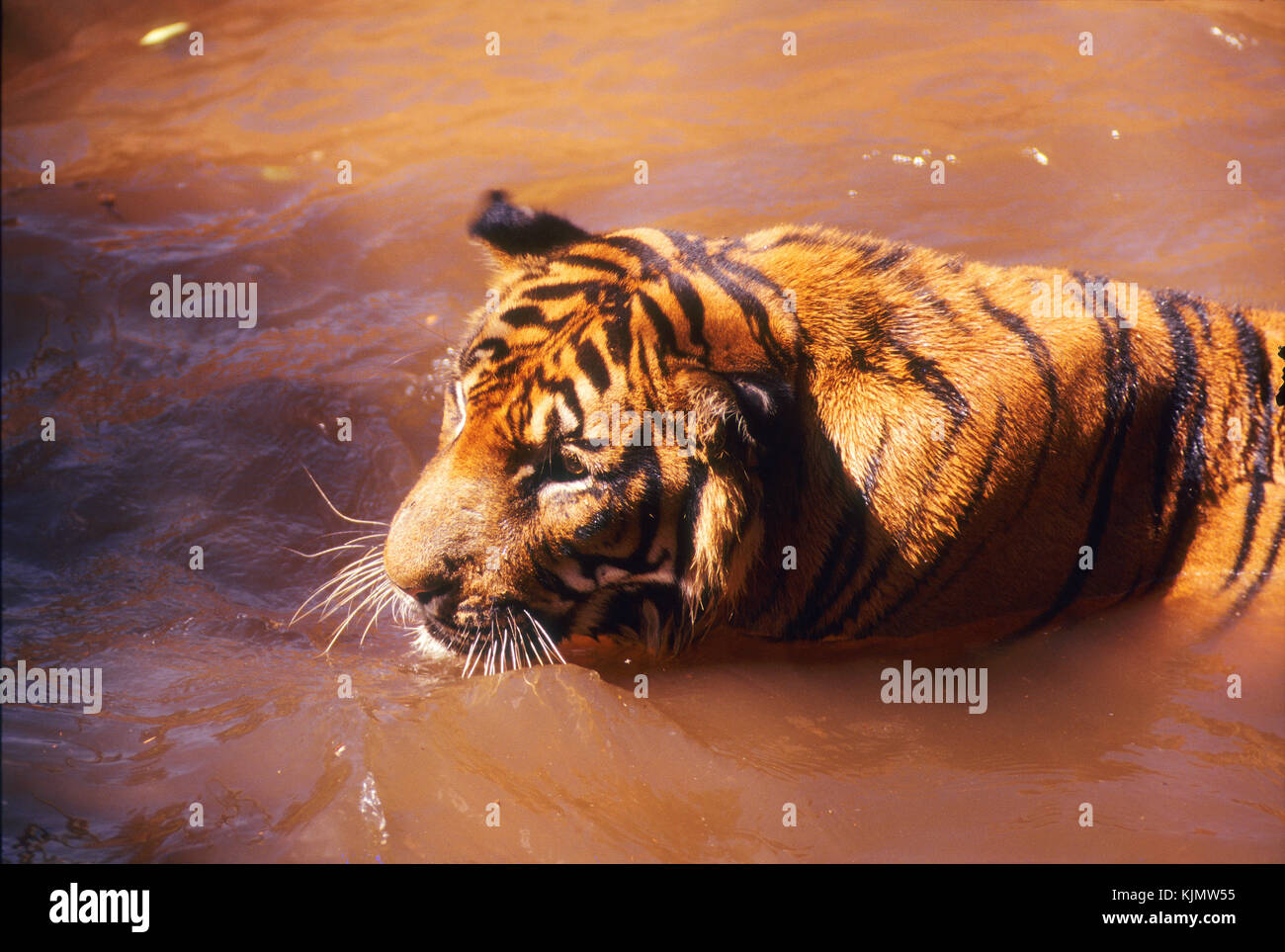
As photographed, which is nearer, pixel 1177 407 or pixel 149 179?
pixel 1177 407

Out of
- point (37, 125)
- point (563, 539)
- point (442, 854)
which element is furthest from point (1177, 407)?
point (37, 125)

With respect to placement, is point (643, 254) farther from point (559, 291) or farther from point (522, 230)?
point (522, 230)

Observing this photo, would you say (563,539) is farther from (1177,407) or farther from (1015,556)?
(1177,407)

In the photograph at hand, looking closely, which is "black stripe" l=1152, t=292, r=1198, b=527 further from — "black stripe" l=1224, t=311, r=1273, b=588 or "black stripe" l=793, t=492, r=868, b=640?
"black stripe" l=793, t=492, r=868, b=640

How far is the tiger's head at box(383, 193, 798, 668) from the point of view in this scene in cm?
275

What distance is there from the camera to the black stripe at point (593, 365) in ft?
9.16

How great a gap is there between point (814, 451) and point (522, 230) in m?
1.15

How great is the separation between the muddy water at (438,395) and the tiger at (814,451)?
261mm

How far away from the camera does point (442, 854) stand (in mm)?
2697

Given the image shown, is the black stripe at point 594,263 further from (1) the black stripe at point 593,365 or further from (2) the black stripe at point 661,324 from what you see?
(1) the black stripe at point 593,365

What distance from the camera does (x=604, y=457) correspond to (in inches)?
108

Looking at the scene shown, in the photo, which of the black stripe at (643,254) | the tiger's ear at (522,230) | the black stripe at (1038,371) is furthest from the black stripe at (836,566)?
the tiger's ear at (522,230)

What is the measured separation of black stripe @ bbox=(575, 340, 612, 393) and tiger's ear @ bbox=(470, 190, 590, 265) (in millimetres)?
526

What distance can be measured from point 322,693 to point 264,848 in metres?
0.61
